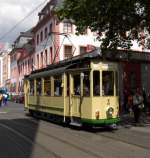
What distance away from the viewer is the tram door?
63.6 ft

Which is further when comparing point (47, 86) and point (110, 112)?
point (47, 86)

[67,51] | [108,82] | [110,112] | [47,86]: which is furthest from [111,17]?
[67,51]

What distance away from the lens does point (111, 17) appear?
20516 millimetres

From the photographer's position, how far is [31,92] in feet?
91.4

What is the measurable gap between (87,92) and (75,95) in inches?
40.3

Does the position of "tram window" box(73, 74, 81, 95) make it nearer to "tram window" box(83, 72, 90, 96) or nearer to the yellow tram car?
the yellow tram car

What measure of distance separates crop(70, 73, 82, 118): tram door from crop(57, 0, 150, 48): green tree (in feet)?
9.10

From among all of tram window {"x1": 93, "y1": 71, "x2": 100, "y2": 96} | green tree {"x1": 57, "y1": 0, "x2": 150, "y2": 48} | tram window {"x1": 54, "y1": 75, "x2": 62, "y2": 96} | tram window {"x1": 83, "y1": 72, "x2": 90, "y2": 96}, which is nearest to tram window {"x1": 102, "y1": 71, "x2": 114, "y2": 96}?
tram window {"x1": 93, "y1": 71, "x2": 100, "y2": 96}

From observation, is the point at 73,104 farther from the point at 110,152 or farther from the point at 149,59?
the point at 149,59

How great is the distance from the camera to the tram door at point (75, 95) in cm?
1939

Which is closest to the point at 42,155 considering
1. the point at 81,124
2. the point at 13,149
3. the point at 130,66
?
the point at 13,149

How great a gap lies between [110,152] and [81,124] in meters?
6.65

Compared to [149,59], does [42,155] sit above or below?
below

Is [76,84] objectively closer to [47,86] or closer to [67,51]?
[47,86]
